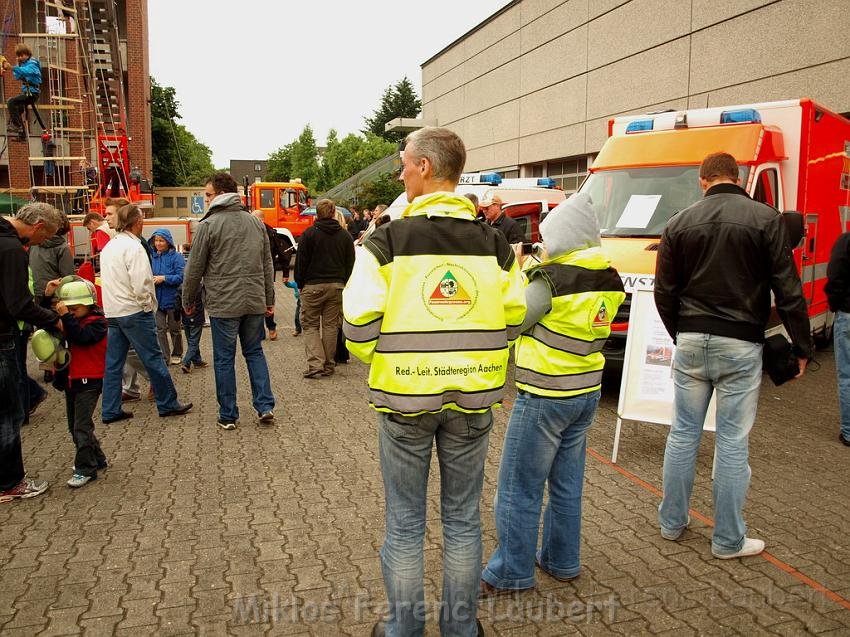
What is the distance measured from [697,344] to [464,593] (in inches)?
75.9

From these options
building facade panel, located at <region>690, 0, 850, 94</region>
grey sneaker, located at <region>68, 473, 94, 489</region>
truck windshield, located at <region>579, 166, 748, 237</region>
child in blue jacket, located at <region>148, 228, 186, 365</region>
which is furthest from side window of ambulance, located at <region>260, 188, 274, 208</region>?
grey sneaker, located at <region>68, 473, 94, 489</region>

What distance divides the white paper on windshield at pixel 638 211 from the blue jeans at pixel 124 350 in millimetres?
4837

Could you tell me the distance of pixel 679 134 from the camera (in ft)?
25.8

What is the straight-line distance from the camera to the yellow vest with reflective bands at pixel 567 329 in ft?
11.0

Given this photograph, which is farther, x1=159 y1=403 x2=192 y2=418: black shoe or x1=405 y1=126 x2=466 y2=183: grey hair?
x1=159 y1=403 x2=192 y2=418: black shoe

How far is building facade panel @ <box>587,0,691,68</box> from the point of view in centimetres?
1769

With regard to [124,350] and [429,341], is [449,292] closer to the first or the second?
[429,341]

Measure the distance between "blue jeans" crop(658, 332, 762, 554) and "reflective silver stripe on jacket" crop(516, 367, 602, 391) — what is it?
32.7 inches

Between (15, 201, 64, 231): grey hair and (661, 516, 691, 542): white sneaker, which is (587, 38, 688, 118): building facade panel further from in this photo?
(15, 201, 64, 231): grey hair

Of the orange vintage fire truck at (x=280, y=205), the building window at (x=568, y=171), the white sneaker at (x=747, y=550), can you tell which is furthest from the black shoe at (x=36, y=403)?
the orange vintage fire truck at (x=280, y=205)

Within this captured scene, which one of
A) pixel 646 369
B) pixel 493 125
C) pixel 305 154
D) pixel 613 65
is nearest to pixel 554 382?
pixel 646 369

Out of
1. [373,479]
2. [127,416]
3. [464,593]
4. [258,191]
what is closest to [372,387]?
[464,593]

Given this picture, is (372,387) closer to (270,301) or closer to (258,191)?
(270,301)

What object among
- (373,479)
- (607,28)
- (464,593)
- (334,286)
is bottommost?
(373,479)
